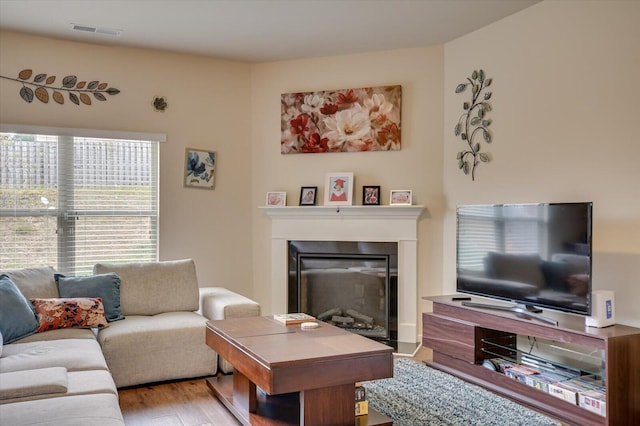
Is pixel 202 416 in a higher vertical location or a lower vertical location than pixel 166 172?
lower

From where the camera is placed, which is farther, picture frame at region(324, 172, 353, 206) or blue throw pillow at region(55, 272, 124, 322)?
picture frame at region(324, 172, 353, 206)

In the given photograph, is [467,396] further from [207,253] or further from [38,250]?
[38,250]

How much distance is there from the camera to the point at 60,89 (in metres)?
4.56

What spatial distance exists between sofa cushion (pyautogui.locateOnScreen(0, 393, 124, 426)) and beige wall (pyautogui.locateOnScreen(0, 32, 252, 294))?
9.07ft

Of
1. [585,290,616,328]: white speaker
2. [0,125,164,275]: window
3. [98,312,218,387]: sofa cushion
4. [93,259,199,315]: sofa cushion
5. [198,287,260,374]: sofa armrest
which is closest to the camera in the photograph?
[585,290,616,328]: white speaker

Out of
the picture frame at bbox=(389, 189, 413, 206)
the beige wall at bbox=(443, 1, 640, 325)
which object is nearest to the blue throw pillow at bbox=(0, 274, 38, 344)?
the picture frame at bbox=(389, 189, 413, 206)

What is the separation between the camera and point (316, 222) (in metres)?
5.12

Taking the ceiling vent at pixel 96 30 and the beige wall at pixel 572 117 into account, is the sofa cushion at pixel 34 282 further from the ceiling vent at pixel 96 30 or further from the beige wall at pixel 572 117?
the beige wall at pixel 572 117

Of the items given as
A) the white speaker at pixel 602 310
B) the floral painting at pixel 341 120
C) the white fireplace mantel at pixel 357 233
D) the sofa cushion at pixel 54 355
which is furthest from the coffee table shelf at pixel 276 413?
the floral painting at pixel 341 120

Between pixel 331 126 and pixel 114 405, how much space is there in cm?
340

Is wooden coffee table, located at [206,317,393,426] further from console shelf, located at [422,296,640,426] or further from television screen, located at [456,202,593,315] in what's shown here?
television screen, located at [456,202,593,315]

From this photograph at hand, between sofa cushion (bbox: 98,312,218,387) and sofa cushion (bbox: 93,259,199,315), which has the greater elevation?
sofa cushion (bbox: 93,259,199,315)

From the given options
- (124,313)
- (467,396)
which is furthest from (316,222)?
(467,396)

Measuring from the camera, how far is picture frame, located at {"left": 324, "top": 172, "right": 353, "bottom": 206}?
4.98 meters
